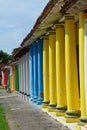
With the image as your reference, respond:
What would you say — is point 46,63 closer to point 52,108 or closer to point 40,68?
point 40,68

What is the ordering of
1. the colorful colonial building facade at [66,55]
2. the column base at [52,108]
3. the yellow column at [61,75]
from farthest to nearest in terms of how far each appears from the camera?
the column base at [52,108], the yellow column at [61,75], the colorful colonial building facade at [66,55]

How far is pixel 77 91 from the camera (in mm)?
13984

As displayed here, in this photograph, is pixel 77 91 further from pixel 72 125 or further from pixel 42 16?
pixel 42 16

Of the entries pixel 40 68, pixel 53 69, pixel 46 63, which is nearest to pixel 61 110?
pixel 53 69

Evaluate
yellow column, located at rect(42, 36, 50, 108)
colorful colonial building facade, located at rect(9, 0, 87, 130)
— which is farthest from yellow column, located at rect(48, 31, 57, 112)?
yellow column, located at rect(42, 36, 50, 108)

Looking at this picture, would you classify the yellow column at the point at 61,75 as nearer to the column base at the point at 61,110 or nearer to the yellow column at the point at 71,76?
the column base at the point at 61,110

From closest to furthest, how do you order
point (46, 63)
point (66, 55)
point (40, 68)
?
point (66, 55)
point (46, 63)
point (40, 68)

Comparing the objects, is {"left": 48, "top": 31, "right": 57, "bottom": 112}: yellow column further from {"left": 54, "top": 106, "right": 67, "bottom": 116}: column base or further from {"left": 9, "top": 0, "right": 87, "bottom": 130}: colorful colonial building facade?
{"left": 54, "top": 106, "right": 67, "bottom": 116}: column base

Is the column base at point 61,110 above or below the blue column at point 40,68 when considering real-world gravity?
→ below

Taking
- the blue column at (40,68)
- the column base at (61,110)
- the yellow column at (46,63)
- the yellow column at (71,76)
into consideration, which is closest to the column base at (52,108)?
the column base at (61,110)

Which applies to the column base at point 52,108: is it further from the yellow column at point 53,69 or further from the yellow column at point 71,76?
the yellow column at point 71,76

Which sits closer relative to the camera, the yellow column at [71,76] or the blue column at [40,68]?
the yellow column at [71,76]

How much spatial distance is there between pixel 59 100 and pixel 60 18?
9.06ft

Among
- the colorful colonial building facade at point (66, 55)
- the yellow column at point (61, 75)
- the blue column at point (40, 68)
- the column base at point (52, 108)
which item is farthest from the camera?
the blue column at point (40, 68)
